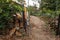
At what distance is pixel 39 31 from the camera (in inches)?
392

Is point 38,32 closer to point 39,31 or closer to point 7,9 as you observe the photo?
point 39,31

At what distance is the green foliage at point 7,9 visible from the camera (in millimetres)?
7661

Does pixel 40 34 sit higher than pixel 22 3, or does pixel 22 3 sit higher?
pixel 22 3

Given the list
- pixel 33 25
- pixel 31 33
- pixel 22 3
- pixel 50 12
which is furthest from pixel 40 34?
pixel 50 12

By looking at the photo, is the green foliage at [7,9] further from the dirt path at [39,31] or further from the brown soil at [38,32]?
the dirt path at [39,31]

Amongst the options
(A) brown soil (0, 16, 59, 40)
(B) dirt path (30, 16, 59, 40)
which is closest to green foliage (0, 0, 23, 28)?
→ (A) brown soil (0, 16, 59, 40)

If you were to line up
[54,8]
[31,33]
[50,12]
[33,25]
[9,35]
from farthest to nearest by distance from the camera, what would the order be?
[33,25]
[31,33]
[9,35]
[54,8]
[50,12]

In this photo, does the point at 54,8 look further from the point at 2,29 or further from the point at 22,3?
the point at 2,29

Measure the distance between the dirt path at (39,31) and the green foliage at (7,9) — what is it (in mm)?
1470

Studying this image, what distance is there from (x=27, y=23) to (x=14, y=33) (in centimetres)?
120

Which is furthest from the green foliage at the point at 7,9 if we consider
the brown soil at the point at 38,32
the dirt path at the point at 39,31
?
the dirt path at the point at 39,31

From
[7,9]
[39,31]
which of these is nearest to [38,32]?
[39,31]

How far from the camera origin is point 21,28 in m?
9.19

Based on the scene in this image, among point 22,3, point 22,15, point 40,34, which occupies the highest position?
point 22,3
